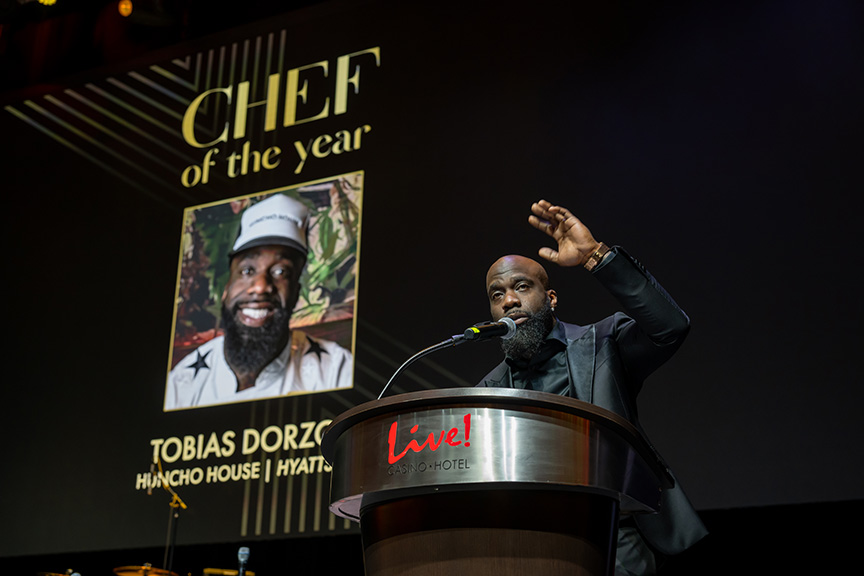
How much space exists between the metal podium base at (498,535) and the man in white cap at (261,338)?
2.70 m

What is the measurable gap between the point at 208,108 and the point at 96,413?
1686 millimetres

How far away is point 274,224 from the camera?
4500 millimetres

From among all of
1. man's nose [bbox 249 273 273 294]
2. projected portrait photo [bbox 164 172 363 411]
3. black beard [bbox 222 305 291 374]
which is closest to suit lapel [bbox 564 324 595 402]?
projected portrait photo [bbox 164 172 363 411]

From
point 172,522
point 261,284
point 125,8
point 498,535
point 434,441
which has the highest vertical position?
point 125,8

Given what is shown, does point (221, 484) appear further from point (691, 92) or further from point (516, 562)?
point (516, 562)

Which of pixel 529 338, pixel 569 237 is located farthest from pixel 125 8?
pixel 569 237

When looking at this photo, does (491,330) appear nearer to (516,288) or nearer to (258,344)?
(516,288)

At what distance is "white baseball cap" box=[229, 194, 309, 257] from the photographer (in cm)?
444

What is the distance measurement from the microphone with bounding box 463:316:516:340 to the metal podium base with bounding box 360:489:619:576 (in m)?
0.42

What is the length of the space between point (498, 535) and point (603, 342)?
79 centimetres

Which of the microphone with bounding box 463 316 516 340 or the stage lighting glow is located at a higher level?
the stage lighting glow

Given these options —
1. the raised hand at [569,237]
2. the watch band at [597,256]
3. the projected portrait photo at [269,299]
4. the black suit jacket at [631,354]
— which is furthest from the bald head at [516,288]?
the projected portrait photo at [269,299]

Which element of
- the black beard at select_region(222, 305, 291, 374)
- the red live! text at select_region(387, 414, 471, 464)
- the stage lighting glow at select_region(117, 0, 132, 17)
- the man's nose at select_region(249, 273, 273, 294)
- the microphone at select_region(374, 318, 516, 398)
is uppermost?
the stage lighting glow at select_region(117, 0, 132, 17)

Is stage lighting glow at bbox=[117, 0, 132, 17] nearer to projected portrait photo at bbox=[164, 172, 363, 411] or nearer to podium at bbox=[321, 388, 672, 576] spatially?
projected portrait photo at bbox=[164, 172, 363, 411]
